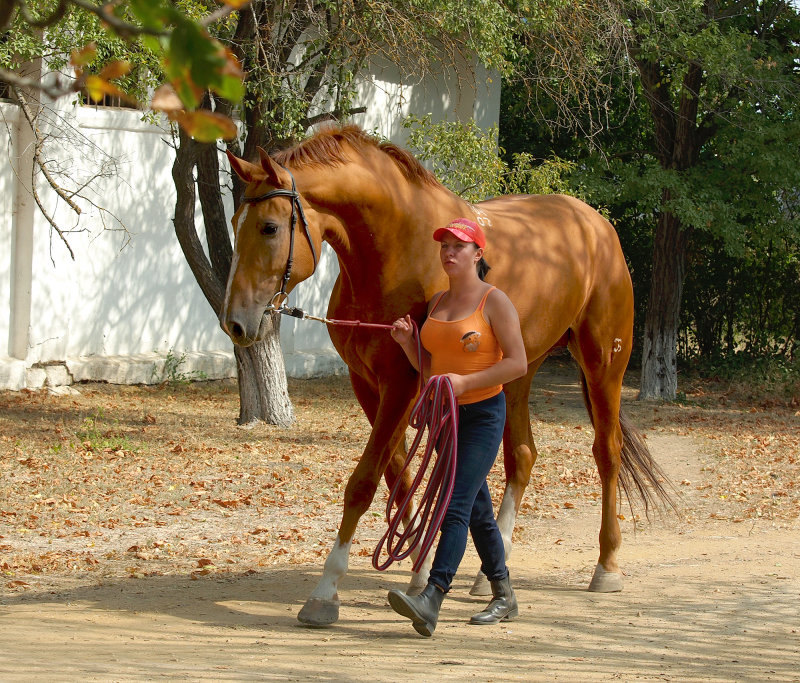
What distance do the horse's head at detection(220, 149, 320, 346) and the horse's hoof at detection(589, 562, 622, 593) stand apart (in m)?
2.38

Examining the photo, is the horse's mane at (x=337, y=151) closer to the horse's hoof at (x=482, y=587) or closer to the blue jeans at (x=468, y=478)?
the blue jeans at (x=468, y=478)

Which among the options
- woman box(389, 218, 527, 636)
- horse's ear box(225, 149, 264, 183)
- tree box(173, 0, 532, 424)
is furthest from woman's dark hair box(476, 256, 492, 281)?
tree box(173, 0, 532, 424)

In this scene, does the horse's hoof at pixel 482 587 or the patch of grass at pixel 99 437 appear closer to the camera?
the horse's hoof at pixel 482 587

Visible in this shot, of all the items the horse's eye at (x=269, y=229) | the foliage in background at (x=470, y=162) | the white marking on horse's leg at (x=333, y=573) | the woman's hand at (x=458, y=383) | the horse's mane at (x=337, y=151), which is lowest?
the white marking on horse's leg at (x=333, y=573)

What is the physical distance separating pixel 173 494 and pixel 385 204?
405cm

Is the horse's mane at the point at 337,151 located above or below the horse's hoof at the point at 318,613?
above

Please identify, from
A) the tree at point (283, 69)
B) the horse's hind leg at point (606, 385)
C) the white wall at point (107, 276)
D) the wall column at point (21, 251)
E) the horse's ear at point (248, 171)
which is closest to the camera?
the horse's ear at point (248, 171)

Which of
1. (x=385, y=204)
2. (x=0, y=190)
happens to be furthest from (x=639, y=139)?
(x=385, y=204)

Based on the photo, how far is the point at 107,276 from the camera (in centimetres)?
1293

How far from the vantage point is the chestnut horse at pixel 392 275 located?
14.2 ft

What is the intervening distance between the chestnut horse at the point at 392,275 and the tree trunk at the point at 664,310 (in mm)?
9548

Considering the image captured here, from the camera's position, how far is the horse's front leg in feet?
15.1

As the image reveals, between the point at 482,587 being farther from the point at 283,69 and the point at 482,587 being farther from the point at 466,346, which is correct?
the point at 283,69

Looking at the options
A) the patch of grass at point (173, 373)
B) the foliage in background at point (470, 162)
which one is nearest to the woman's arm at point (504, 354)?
the foliage in background at point (470, 162)
